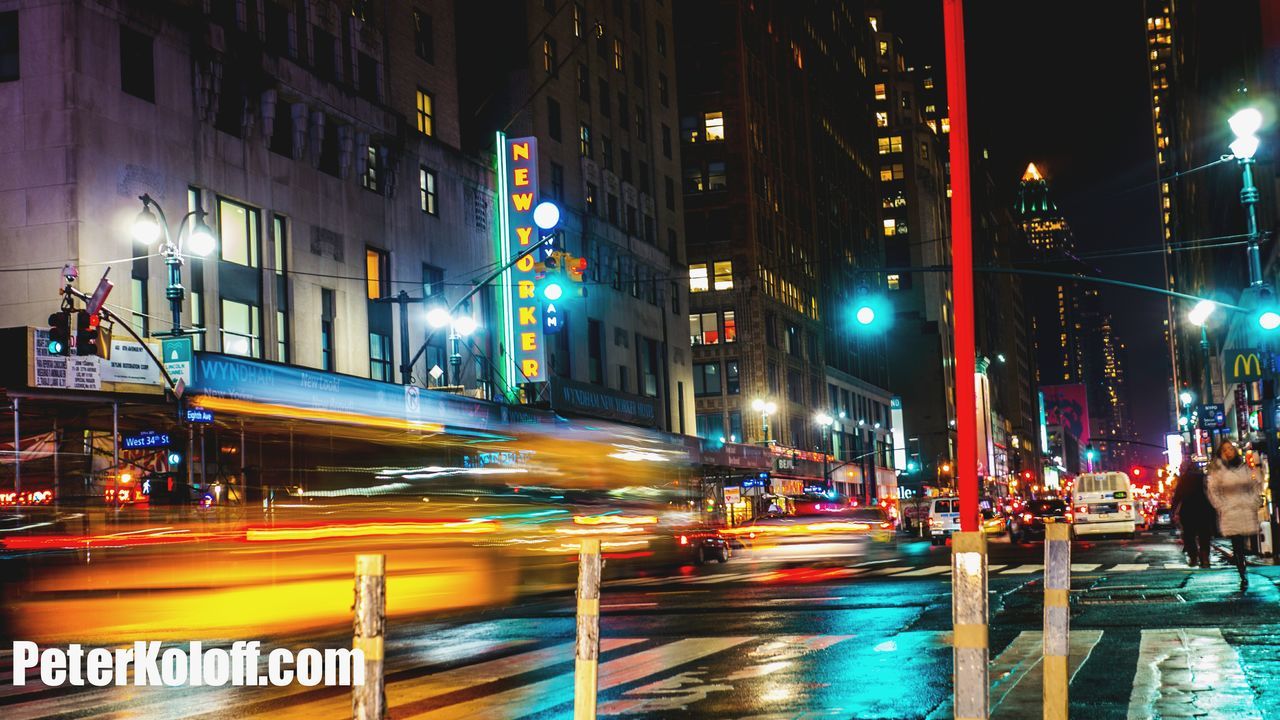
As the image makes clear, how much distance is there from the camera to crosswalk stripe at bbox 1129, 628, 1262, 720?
A: 8680 millimetres

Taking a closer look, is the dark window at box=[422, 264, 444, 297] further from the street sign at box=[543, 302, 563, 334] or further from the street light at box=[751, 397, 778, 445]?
the street light at box=[751, 397, 778, 445]

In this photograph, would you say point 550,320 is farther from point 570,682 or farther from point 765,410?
point 765,410

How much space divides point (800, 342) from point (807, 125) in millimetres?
19031

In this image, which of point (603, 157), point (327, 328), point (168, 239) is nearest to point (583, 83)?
point (603, 157)

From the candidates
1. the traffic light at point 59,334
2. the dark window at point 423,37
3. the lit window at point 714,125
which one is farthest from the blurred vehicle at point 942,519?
the lit window at point 714,125

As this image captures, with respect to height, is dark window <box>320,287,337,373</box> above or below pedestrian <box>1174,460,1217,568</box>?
above

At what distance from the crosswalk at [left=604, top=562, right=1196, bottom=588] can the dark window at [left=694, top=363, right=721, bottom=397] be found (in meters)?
56.6

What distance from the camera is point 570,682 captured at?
1120 cm

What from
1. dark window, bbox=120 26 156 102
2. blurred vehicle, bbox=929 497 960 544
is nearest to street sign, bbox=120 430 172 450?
dark window, bbox=120 26 156 102

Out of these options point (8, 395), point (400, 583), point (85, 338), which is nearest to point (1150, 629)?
point (400, 583)

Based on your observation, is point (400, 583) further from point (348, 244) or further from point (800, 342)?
point (800, 342)

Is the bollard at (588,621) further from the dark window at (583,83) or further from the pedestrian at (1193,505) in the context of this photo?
the dark window at (583,83)

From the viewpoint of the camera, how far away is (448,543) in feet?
61.9

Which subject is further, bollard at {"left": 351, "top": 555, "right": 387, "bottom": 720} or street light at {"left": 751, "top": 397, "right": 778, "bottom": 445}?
street light at {"left": 751, "top": 397, "right": 778, "bottom": 445}
